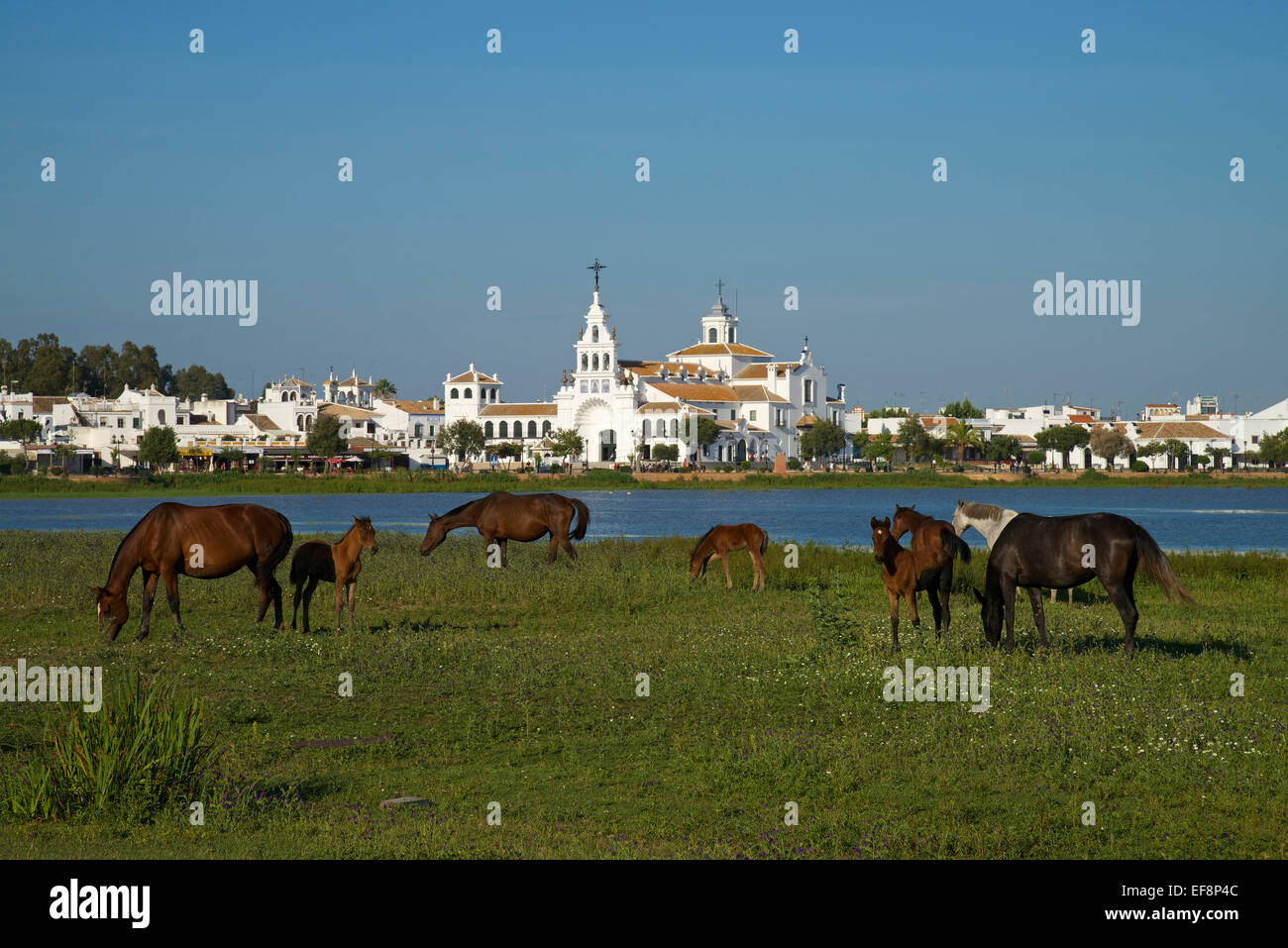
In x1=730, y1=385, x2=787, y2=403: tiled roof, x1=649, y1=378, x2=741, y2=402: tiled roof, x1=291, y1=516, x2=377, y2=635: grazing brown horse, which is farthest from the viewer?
x1=730, y1=385, x2=787, y2=403: tiled roof

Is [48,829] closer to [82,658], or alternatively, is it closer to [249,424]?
[82,658]

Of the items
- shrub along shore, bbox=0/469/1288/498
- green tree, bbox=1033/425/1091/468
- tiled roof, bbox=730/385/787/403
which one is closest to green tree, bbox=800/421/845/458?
tiled roof, bbox=730/385/787/403

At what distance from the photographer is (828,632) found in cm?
1541

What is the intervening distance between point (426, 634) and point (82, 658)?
13.8 feet

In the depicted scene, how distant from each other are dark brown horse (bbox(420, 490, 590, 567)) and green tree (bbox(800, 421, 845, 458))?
121 m

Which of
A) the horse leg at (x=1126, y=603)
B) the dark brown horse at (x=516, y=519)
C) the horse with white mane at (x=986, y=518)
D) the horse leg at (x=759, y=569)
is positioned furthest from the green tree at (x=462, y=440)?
the horse leg at (x=1126, y=603)

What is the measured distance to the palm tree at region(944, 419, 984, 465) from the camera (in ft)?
475

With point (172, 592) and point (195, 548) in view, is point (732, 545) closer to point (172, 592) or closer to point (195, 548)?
point (195, 548)

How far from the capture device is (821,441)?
146 m

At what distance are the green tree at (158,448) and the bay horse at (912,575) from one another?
105142 mm

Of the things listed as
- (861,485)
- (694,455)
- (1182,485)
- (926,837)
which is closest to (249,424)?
(694,455)

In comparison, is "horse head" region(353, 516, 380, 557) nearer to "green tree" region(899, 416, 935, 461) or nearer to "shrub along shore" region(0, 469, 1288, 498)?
"shrub along shore" region(0, 469, 1288, 498)

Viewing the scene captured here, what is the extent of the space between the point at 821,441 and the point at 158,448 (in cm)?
7001

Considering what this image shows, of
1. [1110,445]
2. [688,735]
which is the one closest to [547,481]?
[1110,445]
